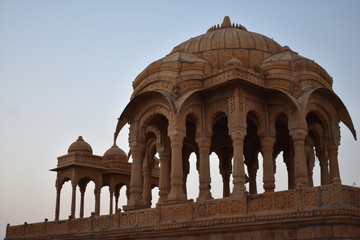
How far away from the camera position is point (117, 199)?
30.1 m

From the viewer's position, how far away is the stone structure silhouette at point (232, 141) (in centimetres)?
1175

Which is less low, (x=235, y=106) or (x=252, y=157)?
(x=235, y=106)

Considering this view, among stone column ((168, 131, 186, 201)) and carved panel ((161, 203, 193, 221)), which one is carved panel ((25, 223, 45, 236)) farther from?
carved panel ((161, 203, 193, 221))

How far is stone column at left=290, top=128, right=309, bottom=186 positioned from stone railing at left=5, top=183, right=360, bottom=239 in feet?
12.4

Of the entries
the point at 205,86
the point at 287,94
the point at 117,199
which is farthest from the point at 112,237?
the point at 117,199

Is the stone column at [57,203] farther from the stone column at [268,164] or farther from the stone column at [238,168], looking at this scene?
the stone column at [238,168]

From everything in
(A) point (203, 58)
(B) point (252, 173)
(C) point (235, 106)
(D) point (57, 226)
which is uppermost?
(A) point (203, 58)

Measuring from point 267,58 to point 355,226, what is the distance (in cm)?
1012

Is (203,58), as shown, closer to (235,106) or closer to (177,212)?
(235,106)

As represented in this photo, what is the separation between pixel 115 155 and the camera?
28.7 metres

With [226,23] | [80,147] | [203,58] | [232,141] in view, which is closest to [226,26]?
[226,23]

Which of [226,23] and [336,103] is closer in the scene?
[336,103]

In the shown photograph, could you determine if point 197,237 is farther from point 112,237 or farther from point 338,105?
point 338,105

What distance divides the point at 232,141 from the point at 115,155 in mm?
11418
